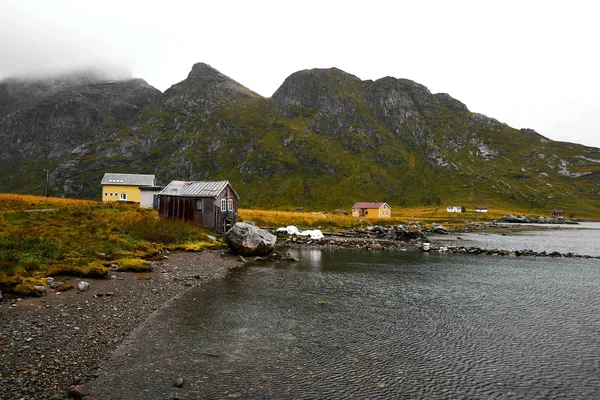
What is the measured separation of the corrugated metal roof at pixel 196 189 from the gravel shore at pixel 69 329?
29.1m

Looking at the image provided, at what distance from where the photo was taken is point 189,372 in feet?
43.7

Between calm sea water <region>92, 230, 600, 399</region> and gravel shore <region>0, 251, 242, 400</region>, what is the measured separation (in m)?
0.96

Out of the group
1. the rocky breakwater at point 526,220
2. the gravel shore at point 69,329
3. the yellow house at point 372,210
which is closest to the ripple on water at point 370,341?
the gravel shore at point 69,329

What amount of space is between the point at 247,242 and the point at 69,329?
94.6 feet

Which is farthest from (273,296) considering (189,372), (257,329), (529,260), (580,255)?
(580,255)

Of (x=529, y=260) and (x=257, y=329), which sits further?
(x=529, y=260)

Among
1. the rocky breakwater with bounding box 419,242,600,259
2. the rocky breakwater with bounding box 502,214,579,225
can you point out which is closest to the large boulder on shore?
the rocky breakwater with bounding box 419,242,600,259

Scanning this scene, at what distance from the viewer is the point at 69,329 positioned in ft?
50.8

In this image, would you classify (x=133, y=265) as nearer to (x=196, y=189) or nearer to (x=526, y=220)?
(x=196, y=189)

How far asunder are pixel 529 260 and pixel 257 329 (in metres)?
47.0

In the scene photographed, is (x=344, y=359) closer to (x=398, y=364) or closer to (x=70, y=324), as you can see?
(x=398, y=364)

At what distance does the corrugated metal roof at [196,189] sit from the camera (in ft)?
183

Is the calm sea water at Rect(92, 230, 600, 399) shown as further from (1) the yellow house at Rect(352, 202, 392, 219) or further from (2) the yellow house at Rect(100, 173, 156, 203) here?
(1) the yellow house at Rect(352, 202, 392, 219)

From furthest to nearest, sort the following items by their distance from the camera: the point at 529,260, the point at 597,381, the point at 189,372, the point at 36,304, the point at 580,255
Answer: the point at 580,255 < the point at 529,260 < the point at 36,304 < the point at 597,381 < the point at 189,372
